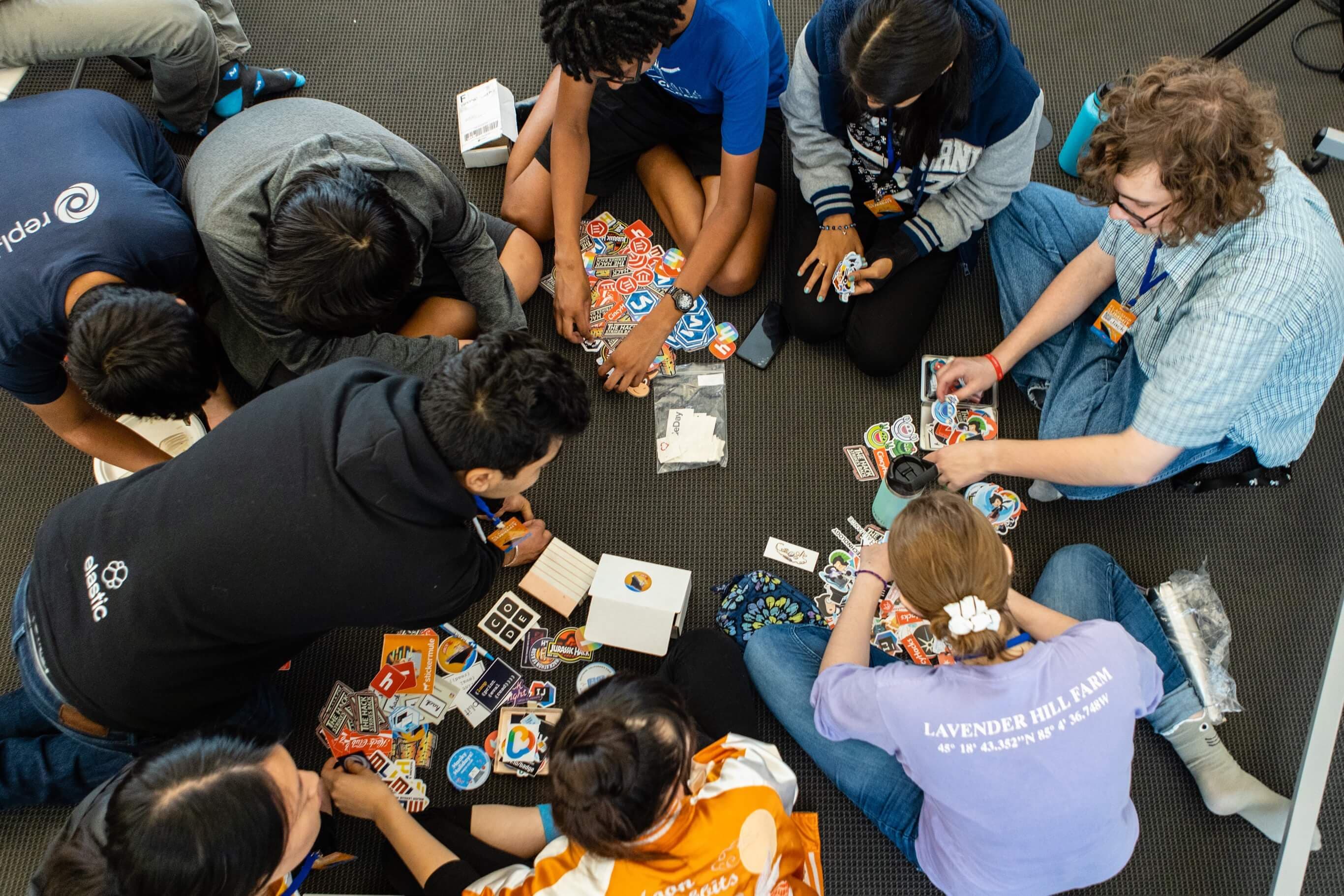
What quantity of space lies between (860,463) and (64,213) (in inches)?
89.4

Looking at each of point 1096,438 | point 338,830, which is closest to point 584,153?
point 1096,438

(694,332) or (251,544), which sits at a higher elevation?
(251,544)

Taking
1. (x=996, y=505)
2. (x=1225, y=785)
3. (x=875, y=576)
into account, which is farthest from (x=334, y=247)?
(x=1225, y=785)

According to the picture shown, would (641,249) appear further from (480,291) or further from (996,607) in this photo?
(996,607)

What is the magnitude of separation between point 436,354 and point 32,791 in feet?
5.07

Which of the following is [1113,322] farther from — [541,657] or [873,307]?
[541,657]

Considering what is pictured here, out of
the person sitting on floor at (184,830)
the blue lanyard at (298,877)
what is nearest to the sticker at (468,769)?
the blue lanyard at (298,877)

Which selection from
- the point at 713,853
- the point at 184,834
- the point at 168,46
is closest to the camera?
the point at 184,834

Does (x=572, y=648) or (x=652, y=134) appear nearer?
(x=572, y=648)

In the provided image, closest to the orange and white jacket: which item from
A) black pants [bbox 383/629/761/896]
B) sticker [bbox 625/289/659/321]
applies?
black pants [bbox 383/629/761/896]

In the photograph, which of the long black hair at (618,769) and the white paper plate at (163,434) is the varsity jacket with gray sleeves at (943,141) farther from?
the white paper plate at (163,434)

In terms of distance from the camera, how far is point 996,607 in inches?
64.6

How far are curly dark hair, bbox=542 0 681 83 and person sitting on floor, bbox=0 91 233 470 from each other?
109 centimetres

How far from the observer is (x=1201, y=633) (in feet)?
7.98
